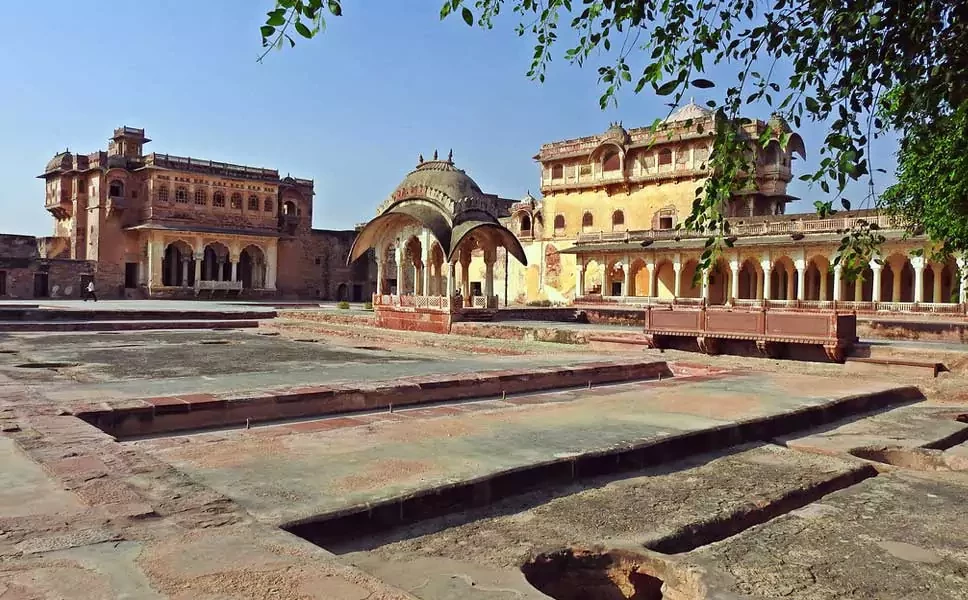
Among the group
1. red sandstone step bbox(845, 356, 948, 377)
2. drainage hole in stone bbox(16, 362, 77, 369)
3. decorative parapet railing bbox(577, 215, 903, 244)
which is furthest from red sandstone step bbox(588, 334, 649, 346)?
drainage hole in stone bbox(16, 362, 77, 369)

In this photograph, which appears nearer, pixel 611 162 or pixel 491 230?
pixel 491 230

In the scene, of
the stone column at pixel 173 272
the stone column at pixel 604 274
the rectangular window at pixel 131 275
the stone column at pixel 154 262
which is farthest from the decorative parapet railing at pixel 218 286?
the stone column at pixel 604 274

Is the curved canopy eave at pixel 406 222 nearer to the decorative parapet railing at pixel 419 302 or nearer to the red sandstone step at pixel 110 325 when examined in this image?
the decorative parapet railing at pixel 419 302

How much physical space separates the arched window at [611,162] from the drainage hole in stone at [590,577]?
34231mm

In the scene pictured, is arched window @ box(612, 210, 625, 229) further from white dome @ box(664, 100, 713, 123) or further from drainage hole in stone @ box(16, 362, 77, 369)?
drainage hole in stone @ box(16, 362, 77, 369)

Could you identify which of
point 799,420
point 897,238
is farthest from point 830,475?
point 897,238

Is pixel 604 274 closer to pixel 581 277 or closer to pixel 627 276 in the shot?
pixel 581 277

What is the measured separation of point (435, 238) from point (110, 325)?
8.66 m

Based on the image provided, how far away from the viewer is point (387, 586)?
259 cm

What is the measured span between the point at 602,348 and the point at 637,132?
23377 mm

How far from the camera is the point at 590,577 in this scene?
11.5 ft

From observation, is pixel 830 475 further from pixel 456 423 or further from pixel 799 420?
pixel 456 423

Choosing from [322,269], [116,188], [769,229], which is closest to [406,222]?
[769,229]

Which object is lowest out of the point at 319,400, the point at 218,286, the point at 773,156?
the point at 319,400
